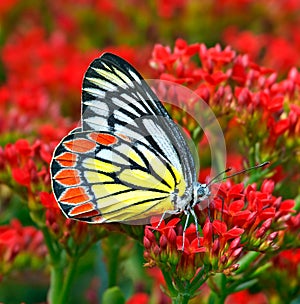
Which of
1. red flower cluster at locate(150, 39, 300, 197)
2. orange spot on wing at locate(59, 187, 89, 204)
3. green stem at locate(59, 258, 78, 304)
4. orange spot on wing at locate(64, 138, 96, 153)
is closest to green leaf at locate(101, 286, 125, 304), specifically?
green stem at locate(59, 258, 78, 304)

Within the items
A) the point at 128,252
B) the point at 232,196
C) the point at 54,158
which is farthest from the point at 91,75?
the point at 128,252

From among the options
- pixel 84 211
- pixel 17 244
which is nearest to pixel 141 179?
pixel 84 211

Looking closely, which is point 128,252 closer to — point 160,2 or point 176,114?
point 176,114

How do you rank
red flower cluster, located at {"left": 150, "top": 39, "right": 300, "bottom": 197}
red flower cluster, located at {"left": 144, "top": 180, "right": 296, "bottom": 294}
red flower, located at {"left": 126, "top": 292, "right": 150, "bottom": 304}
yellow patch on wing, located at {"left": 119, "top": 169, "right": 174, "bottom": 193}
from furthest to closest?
red flower, located at {"left": 126, "top": 292, "right": 150, "bottom": 304} < red flower cluster, located at {"left": 150, "top": 39, "right": 300, "bottom": 197} < yellow patch on wing, located at {"left": 119, "top": 169, "right": 174, "bottom": 193} < red flower cluster, located at {"left": 144, "top": 180, "right": 296, "bottom": 294}

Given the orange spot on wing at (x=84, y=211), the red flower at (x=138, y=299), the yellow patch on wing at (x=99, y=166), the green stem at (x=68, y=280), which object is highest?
the yellow patch on wing at (x=99, y=166)

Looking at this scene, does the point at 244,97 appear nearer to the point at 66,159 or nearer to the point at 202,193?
the point at 202,193

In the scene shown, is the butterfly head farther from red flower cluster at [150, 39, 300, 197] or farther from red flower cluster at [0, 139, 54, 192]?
red flower cluster at [0, 139, 54, 192]

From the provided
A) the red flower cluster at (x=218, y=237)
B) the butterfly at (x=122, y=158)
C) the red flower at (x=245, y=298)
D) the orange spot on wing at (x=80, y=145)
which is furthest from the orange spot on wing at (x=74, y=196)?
the red flower at (x=245, y=298)

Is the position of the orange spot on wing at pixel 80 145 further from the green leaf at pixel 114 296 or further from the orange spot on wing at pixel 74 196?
the green leaf at pixel 114 296
